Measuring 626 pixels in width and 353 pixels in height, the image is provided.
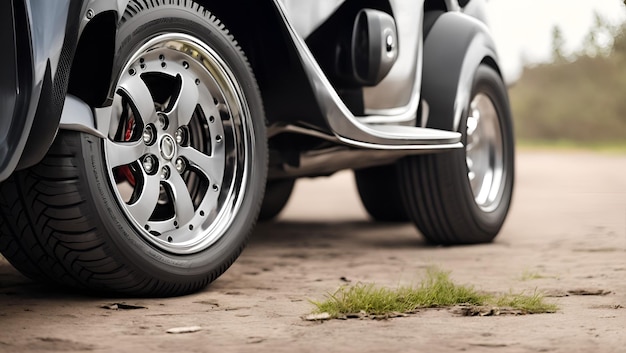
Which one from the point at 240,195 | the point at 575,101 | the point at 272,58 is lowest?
the point at 240,195

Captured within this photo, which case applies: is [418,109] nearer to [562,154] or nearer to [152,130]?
[152,130]

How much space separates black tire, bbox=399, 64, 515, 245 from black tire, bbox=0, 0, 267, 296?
1444 mm

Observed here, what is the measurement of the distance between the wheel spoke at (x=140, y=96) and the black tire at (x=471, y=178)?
193 centimetres

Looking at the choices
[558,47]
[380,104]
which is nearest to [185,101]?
[380,104]

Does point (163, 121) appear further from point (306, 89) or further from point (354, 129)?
point (354, 129)

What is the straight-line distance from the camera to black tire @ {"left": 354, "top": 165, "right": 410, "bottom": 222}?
251 inches

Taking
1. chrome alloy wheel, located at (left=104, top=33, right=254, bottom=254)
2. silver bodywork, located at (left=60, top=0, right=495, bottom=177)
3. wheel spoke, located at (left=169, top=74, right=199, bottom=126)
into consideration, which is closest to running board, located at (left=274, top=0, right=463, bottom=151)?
silver bodywork, located at (left=60, top=0, right=495, bottom=177)

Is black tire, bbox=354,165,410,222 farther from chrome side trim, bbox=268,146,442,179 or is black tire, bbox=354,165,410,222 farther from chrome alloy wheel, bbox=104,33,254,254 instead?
chrome alloy wheel, bbox=104,33,254,254

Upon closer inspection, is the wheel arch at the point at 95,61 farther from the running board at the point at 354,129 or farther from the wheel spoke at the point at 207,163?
the running board at the point at 354,129

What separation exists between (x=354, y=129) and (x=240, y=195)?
2.12 feet

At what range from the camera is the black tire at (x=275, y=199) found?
6258 mm

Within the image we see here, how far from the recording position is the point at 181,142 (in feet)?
11.6

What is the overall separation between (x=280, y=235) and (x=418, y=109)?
1.37 m

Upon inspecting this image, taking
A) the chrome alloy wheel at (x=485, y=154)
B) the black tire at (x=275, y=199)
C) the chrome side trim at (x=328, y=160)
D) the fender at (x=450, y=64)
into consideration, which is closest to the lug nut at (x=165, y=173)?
the chrome side trim at (x=328, y=160)
